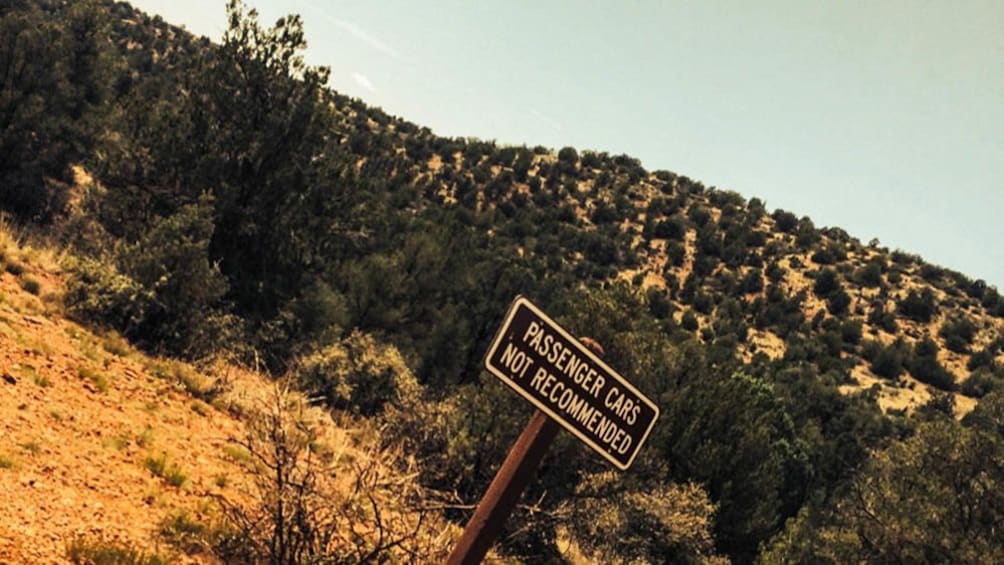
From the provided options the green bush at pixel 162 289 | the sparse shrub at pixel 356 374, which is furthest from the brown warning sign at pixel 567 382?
the sparse shrub at pixel 356 374

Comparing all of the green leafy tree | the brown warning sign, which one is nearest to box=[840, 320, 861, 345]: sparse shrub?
the green leafy tree

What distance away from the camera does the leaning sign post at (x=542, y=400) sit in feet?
→ 9.82

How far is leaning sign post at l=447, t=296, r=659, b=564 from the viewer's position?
9.82 ft

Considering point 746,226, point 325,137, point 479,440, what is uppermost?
point 746,226

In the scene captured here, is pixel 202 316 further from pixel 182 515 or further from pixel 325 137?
pixel 325 137

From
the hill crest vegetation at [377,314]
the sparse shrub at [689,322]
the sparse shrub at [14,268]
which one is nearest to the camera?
the sparse shrub at [14,268]

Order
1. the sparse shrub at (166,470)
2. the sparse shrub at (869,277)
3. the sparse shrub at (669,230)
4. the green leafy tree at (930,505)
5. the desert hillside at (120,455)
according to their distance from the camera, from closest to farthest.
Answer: the desert hillside at (120,455) → the sparse shrub at (166,470) → the green leafy tree at (930,505) → the sparse shrub at (869,277) → the sparse shrub at (669,230)

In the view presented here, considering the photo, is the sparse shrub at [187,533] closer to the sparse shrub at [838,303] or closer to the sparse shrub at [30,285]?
the sparse shrub at [30,285]

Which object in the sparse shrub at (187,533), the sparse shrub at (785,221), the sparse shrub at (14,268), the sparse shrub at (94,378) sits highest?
the sparse shrub at (785,221)

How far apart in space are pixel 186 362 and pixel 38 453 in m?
6.04

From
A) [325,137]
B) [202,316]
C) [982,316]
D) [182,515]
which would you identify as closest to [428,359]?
[325,137]

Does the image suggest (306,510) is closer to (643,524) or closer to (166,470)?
(166,470)

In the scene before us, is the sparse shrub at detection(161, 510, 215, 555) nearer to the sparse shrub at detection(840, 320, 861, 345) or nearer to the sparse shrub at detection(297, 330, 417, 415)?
the sparse shrub at detection(297, 330, 417, 415)

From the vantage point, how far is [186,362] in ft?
38.3
